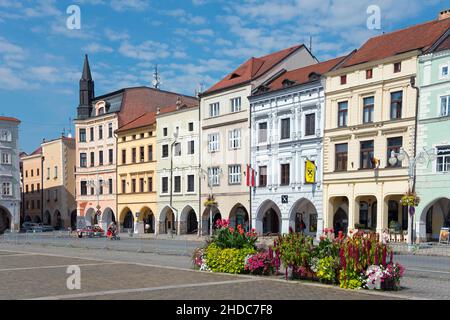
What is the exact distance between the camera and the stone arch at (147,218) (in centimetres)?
5796

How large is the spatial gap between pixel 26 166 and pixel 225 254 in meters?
77.5

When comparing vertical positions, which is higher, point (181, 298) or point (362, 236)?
point (362, 236)

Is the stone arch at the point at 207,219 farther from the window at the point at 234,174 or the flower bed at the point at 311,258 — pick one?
the flower bed at the point at 311,258

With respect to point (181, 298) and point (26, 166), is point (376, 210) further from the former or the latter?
point (26, 166)

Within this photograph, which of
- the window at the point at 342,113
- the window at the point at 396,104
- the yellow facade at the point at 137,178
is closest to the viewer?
the window at the point at 396,104

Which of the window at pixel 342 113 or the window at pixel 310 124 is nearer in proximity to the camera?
the window at pixel 342 113

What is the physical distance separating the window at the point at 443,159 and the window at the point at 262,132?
589 inches

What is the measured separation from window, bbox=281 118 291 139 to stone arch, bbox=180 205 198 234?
14.0m

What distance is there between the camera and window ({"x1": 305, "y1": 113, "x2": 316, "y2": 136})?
40.2m

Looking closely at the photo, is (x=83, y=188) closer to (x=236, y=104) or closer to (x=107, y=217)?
(x=107, y=217)

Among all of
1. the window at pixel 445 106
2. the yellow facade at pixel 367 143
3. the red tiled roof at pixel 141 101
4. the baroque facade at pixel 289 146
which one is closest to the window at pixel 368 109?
the yellow facade at pixel 367 143
